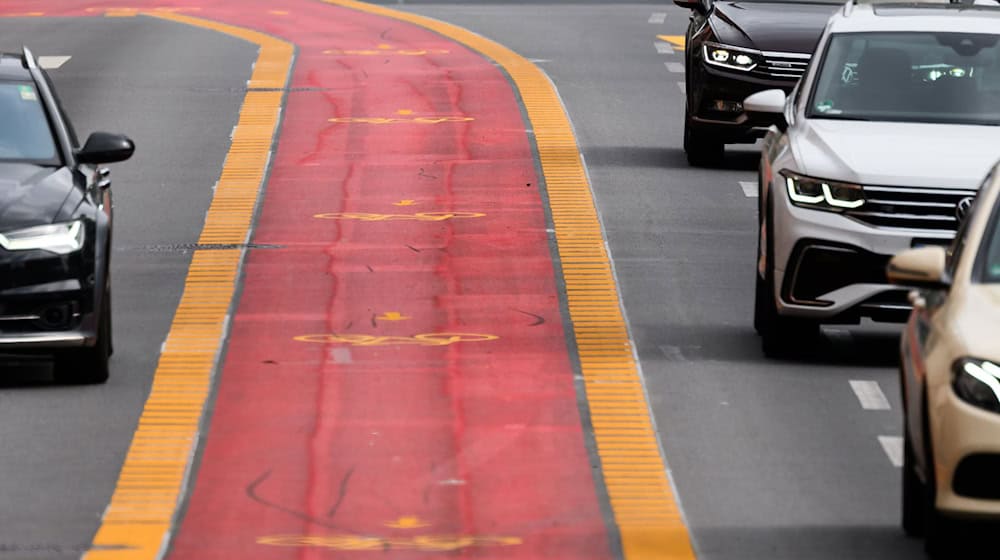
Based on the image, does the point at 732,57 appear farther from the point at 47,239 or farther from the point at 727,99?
the point at 47,239

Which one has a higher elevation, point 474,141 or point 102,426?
point 102,426

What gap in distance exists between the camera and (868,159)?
1373 centimetres

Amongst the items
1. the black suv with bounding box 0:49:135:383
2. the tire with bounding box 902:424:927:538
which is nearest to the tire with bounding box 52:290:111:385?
the black suv with bounding box 0:49:135:383

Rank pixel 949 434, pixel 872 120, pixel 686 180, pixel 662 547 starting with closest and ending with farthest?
pixel 949 434 → pixel 662 547 → pixel 872 120 → pixel 686 180

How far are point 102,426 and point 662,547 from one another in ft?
11.5

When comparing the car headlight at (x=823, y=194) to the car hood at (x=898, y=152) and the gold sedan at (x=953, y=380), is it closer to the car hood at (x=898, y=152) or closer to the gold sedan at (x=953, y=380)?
the car hood at (x=898, y=152)

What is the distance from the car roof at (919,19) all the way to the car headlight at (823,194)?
1.74m

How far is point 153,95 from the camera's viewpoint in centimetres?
2548

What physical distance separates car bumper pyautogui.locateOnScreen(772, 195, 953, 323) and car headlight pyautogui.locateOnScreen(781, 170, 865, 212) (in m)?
0.05

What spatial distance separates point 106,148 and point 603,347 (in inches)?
116

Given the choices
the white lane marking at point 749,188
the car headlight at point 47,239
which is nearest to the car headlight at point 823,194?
the car headlight at point 47,239

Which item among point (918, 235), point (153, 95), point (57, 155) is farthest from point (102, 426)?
point (153, 95)

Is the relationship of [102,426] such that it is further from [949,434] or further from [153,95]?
[153,95]

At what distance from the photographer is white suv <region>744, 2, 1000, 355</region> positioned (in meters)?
13.5
